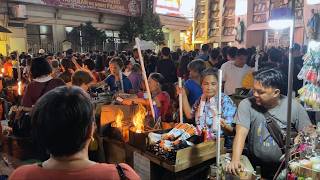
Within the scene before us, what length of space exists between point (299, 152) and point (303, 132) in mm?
274

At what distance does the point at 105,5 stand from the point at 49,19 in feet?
16.8

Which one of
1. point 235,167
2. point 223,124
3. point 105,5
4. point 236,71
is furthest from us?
point 105,5

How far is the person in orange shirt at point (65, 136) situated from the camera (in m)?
1.62

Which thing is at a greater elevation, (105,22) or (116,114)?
(105,22)

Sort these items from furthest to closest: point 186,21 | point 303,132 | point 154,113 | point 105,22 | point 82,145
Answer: point 186,21 < point 105,22 < point 154,113 < point 303,132 < point 82,145

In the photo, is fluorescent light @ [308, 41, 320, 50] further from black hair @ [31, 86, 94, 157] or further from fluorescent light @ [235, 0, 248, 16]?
fluorescent light @ [235, 0, 248, 16]

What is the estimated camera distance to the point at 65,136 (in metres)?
1.62

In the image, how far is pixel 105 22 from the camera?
91.6ft

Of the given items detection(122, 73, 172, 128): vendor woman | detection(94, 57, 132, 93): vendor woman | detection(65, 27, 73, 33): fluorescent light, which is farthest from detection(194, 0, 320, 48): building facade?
detection(122, 73, 172, 128): vendor woman

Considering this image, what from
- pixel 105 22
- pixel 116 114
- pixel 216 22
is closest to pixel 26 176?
pixel 116 114

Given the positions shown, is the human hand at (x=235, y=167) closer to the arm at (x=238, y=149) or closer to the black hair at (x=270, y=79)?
the arm at (x=238, y=149)

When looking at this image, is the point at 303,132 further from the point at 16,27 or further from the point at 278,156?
the point at 16,27

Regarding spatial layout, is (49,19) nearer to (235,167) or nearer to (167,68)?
(167,68)

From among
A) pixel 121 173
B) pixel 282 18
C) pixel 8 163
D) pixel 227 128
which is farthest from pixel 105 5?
pixel 121 173
